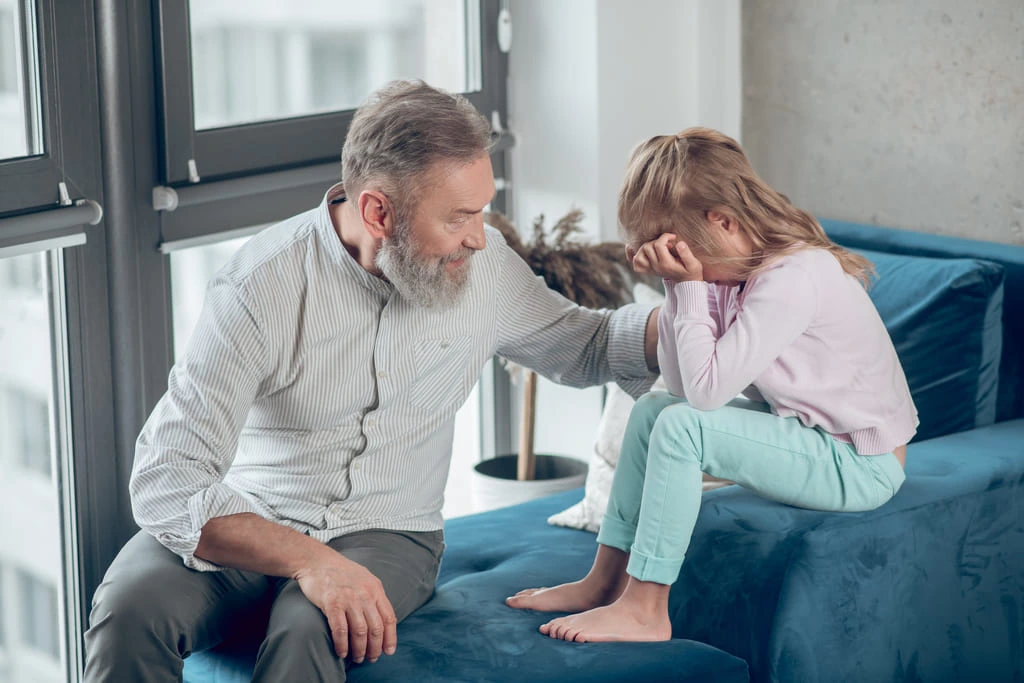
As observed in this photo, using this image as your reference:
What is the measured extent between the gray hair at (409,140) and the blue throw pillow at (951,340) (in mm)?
871

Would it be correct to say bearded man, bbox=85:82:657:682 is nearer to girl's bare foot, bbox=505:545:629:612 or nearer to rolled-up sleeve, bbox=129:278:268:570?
rolled-up sleeve, bbox=129:278:268:570

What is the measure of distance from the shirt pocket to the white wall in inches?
37.9

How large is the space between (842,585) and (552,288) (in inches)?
39.1

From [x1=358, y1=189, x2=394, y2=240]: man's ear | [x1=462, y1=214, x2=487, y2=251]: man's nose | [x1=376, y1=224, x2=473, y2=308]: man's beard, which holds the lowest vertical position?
[x1=376, y1=224, x2=473, y2=308]: man's beard

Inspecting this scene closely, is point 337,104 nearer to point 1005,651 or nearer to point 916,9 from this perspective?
point 916,9

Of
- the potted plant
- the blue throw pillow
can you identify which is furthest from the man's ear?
the blue throw pillow

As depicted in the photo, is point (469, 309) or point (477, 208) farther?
point (469, 309)

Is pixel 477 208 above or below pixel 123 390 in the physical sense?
above

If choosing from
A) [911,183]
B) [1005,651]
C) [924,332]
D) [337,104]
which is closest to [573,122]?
[337,104]

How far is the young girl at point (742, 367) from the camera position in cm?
171

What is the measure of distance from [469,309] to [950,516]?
788mm

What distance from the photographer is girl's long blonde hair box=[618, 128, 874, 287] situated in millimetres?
1750

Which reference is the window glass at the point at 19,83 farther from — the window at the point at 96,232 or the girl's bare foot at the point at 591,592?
the girl's bare foot at the point at 591,592

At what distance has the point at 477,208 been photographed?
1.76 meters
